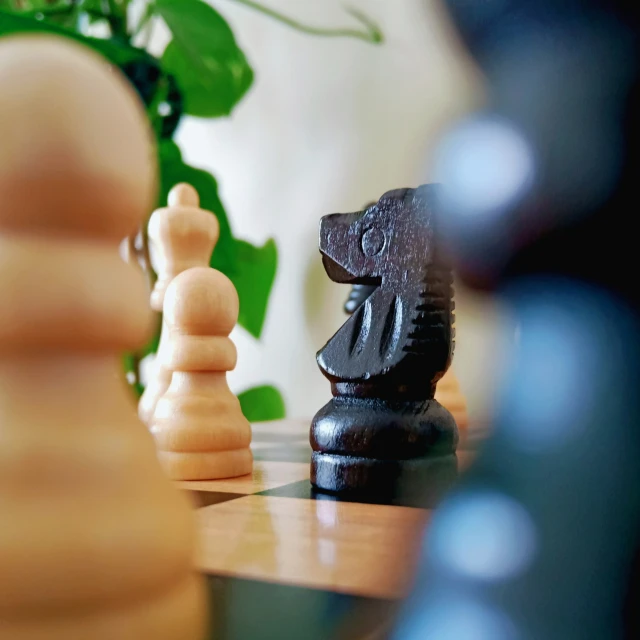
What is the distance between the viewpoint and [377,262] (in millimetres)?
689

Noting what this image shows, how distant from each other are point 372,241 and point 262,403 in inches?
41.3

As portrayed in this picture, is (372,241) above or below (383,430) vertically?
above

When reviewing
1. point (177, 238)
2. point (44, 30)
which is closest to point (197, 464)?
point (177, 238)

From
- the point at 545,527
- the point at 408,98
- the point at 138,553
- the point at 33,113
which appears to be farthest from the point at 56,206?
the point at 408,98

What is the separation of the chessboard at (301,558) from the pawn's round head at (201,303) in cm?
16

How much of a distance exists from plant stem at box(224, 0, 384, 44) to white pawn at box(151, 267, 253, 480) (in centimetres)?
105

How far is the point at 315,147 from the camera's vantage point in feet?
5.74

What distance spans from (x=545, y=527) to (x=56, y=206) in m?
0.32

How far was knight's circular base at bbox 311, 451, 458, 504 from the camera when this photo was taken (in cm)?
63

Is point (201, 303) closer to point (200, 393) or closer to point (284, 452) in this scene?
point (200, 393)

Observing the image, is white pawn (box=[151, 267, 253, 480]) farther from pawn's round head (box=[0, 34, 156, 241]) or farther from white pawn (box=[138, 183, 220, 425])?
pawn's round head (box=[0, 34, 156, 241])

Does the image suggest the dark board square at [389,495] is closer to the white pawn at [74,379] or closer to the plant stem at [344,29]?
the white pawn at [74,379]

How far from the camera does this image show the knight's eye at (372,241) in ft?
2.26

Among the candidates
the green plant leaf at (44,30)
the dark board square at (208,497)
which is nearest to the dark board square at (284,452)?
the dark board square at (208,497)
